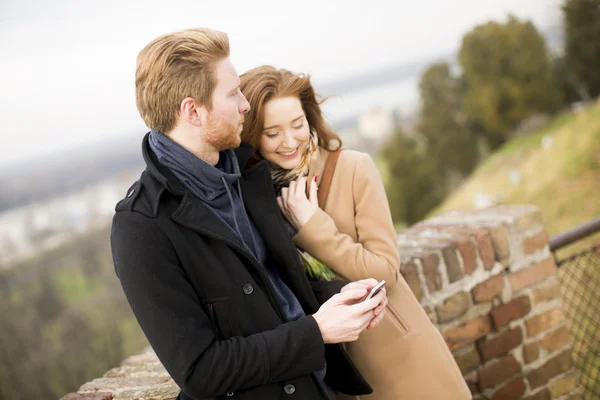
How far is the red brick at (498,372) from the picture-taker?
120 inches

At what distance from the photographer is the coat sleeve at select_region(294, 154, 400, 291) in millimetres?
2141

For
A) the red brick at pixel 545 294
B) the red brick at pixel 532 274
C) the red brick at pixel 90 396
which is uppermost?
the red brick at pixel 90 396

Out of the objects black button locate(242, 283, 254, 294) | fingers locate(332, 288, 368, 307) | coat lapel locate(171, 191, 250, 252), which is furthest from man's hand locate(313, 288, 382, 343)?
coat lapel locate(171, 191, 250, 252)

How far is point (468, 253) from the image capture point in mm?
2928

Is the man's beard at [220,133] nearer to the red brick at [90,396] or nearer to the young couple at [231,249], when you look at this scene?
the young couple at [231,249]

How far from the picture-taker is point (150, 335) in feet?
5.21

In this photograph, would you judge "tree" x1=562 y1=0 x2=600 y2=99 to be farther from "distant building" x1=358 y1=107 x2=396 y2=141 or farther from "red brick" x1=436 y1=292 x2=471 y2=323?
"red brick" x1=436 y1=292 x2=471 y2=323

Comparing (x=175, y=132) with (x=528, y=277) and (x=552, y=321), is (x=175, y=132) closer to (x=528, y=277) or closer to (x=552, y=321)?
(x=528, y=277)

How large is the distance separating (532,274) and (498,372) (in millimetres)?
603

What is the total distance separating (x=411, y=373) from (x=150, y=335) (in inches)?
48.3

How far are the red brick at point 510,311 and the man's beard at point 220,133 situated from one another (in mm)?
1981

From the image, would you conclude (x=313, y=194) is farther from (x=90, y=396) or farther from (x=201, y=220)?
(x=90, y=396)

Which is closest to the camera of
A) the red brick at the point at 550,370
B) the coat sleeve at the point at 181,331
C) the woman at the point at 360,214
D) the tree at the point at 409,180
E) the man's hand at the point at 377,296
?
the coat sleeve at the point at 181,331

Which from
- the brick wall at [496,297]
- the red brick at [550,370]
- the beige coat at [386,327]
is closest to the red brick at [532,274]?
the brick wall at [496,297]
